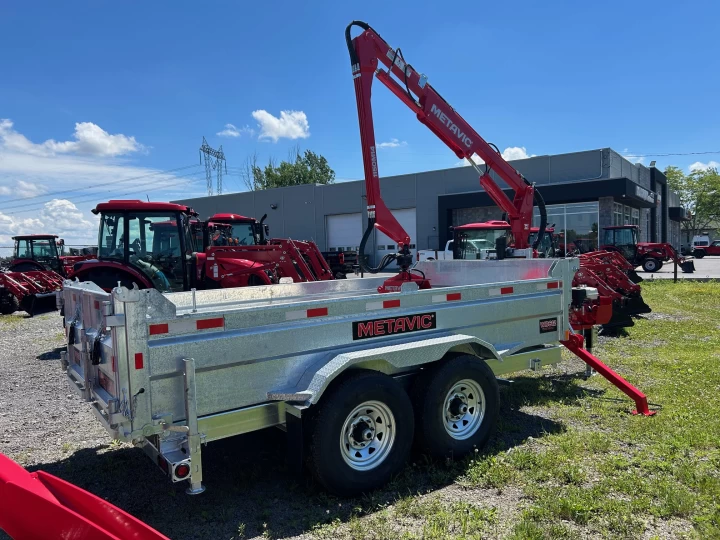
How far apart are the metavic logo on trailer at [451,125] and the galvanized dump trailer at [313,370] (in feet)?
15.5

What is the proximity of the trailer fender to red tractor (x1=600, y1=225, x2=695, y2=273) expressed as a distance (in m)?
23.0

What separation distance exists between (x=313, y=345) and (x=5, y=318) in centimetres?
1380

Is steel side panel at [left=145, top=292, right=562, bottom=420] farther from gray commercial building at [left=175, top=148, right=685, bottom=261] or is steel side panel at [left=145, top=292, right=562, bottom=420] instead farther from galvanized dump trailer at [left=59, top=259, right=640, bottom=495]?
gray commercial building at [left=175, top=148, right=685, bottom=261]

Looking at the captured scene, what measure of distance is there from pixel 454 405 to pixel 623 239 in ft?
80.2

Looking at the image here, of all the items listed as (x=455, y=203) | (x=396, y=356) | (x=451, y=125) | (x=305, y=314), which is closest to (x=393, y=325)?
(x=396, y=356)

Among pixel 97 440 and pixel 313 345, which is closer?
pixel 313 345

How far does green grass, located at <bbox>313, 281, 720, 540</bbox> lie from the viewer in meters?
3.24

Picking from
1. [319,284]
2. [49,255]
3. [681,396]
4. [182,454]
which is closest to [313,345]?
[182,454]

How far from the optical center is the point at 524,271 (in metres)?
5.75

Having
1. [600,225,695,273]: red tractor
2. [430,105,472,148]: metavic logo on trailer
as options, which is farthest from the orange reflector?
[600,225,695,273]: red tractor

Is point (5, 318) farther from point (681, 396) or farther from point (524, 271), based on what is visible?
point (681, 396)

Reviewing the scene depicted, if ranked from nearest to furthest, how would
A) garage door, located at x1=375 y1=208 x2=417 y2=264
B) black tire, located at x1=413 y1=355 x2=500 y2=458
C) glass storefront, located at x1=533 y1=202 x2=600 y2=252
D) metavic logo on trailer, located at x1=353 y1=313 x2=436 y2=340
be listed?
metavic logo on trailer, located at x1=353 y1=313 x2=436 y2=340 → black tire, located at x1=413 y1=355 x2=500 y2=458 → glass storefront, located at x1=533 y1=202 x2=600 y2=252 → garage door, located at x1=375 y1=208 x2=417 y2=264

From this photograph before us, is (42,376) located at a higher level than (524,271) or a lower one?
lower

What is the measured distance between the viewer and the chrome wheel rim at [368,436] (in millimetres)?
3586
